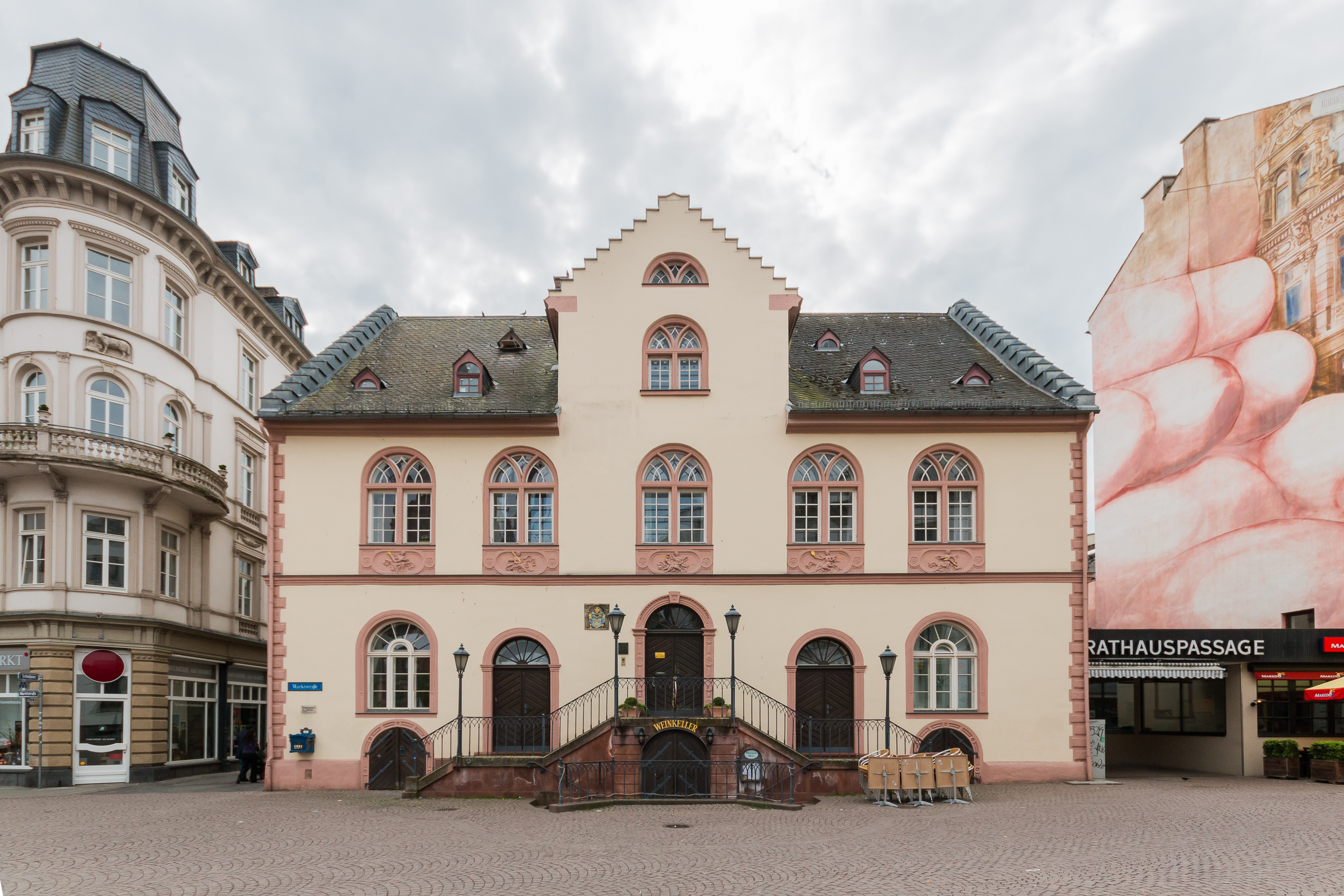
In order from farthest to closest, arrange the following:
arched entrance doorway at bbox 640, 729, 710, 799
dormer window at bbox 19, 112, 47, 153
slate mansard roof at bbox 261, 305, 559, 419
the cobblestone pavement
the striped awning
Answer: dormer window at bbox 19, 112, 47, 153 → the striped awning → slate mansard roof at bbox 261, 305, 559, 419 → arched entrance doorway at bbox 640, 729, 710, 799 → the cobblestone pavement

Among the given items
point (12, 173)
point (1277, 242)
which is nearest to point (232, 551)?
point (12, 173)

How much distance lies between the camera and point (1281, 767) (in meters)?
23.7

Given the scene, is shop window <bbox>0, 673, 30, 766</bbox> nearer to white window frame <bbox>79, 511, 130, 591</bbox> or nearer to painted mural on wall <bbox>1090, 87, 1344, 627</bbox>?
white window frame <bbox>79, 511, 130, 591</bbox>

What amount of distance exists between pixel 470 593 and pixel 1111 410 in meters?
26.5

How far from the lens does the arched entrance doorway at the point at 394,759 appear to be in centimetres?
2208

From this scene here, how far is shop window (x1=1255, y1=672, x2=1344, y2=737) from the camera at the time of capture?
24688 millimetres

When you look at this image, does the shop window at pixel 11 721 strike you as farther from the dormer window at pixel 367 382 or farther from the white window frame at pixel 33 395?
the dormer window at pixel 367 382

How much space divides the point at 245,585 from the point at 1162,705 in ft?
90.2

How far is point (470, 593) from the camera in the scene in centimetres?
2283

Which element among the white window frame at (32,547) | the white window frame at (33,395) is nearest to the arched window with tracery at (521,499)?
the white window frame at (32,547)

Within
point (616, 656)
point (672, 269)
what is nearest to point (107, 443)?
point (672, 269)

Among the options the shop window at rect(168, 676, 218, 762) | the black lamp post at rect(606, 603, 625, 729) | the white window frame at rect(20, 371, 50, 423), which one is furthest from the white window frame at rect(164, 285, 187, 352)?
the black lamp post at rect(606, 603, 625, 729)

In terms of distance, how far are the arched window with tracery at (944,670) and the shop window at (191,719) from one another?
1895cm

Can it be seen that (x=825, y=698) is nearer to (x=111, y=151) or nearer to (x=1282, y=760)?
(x=1282, y=760)
